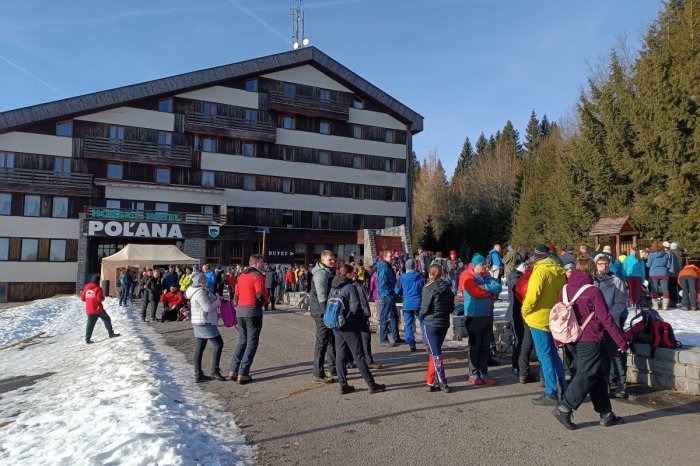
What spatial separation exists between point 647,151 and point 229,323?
21.8m

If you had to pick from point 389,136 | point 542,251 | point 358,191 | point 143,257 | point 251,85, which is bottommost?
point 143,257

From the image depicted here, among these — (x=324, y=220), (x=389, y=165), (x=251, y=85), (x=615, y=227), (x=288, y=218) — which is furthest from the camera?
(x=389, y=165)

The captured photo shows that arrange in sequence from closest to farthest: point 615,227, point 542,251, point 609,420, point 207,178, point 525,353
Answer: point 609,420
point 542,251
point 525,353
point 615,227
point 207,178

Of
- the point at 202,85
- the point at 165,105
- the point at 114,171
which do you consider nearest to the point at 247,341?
the point at 114,171

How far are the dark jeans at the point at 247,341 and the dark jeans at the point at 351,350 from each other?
1.47 meters

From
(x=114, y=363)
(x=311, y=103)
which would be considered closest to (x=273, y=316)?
(x=114, y=363)

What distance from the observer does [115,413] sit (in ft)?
18.5

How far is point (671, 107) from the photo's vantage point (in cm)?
2050

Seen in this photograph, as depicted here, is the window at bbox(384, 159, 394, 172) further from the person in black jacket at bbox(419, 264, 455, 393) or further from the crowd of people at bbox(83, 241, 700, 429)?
the person in black jacket at bbox(419, 264, 455, 393)

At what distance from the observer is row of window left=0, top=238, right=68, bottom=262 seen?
104ft

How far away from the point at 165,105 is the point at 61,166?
327 inches

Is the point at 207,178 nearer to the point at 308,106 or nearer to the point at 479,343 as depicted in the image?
the point at 308,106

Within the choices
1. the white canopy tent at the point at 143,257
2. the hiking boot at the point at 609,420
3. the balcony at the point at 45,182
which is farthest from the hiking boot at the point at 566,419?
the balcony at the point at 45,182

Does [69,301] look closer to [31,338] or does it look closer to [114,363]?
[31,338]
